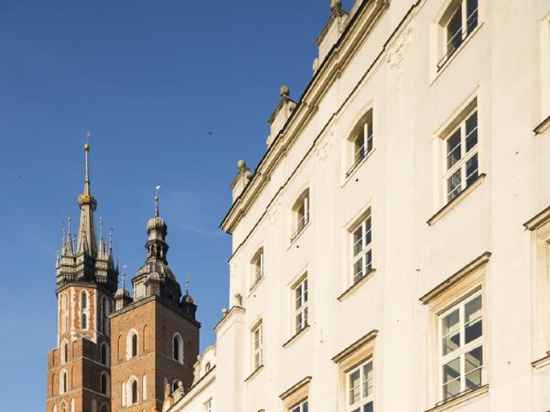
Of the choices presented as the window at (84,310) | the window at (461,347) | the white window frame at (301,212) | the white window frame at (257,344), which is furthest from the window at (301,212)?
the window at (84,310)

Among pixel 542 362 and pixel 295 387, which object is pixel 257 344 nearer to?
pixel 295 387

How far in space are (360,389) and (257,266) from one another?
367 inches

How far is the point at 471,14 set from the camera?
17469mm

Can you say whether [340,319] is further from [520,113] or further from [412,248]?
[520,113]

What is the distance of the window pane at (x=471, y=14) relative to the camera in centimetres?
1730

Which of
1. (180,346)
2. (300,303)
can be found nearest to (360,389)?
(300,303)

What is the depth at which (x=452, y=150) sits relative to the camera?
17.5 meters

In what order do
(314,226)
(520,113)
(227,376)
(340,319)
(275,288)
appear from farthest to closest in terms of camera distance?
(227,376) → (275,288) → (314,226) → (340,319) → (520,113)

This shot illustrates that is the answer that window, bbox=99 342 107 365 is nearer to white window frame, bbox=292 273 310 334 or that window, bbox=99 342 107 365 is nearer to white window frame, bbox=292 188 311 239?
white window frame, bbox=292 188 311 239

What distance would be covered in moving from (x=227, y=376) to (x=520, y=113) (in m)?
15.4

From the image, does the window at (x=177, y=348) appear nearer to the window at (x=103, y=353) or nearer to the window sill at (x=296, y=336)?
the window at (x=103, y=353)

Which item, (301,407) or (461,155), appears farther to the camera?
(301,407)

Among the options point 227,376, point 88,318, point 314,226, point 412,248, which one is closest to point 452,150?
point 412,248

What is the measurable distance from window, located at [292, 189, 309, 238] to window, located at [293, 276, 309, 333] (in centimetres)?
122
